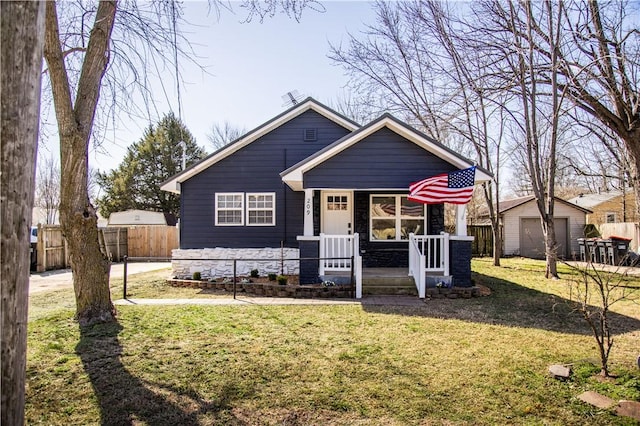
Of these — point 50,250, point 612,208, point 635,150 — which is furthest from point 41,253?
point 612,208

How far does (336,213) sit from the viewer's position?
12227 millimetres

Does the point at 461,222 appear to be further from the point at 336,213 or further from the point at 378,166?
the point at 336,213

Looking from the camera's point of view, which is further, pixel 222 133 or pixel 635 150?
pixel 222 133

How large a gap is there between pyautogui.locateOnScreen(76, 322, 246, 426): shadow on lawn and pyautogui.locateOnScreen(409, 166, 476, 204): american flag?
6719 millimetres

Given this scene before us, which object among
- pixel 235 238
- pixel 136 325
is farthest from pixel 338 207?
pixel 136 325

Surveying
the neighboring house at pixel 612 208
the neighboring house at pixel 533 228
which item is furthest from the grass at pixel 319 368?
the neighboring house at pixel 612 208

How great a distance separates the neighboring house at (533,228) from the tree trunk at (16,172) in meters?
22.9

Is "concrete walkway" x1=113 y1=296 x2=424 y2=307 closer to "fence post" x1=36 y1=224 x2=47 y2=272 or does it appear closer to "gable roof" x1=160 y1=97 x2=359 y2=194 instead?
"gable roof" x1=160 y1=97 x2=359 y2=194

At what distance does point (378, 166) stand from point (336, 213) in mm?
2537

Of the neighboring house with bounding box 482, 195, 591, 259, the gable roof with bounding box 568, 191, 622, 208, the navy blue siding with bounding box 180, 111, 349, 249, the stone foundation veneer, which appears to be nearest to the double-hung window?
the navy blue siding with bounding box 180, 111, 349, 249

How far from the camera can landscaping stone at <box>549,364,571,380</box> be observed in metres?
4.21

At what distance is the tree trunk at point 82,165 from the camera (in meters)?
6.43

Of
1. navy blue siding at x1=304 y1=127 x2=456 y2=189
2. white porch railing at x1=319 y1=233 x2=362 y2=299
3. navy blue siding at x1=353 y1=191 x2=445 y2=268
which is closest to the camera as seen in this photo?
white porch railing at x1=319 y1=233 x2=362 y2=299

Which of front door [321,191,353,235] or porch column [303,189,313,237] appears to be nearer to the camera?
porch column [303,189,313,237]
